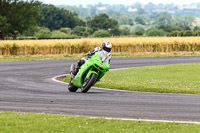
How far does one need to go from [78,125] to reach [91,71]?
6.35 metres

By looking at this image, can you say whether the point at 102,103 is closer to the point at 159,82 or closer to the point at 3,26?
the point at 159,82

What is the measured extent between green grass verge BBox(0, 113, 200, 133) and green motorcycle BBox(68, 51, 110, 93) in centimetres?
514

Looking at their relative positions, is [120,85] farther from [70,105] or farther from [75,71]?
[70,105]

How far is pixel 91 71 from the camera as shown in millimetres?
17016

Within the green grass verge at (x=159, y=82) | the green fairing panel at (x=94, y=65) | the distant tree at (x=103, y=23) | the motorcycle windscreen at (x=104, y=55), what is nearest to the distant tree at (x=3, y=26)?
the green grass verge at (x=159, y=82)

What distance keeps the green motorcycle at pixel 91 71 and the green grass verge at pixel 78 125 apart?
16.9 ft

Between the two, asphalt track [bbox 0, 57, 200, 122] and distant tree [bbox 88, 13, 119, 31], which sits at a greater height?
asphalt track [bbox 0, 57, 200, 122]

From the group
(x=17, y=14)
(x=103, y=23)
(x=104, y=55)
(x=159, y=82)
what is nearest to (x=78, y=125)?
(x=104, y=55)

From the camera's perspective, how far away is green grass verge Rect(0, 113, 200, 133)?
10172mm

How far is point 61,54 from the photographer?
4750cm

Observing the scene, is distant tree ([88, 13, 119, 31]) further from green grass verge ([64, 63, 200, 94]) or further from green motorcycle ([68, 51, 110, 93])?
green motorcycle ([68, 51, 110, 93])

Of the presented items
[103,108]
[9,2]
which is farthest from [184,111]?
[9,2]

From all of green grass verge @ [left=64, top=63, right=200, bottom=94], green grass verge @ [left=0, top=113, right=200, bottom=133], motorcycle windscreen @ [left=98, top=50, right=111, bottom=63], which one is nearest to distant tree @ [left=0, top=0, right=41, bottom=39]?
green grass verge @ [left=64, top=63, right=200, bottom=94]

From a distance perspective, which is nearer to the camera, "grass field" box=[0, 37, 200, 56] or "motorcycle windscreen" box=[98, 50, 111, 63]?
Answer: "motorcycle windscreen" box=[98, 50, 111, 63]
